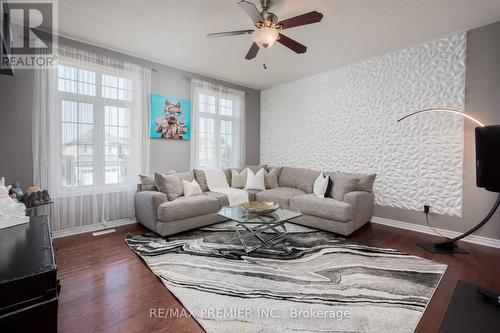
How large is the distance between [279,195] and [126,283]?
8.00 ft

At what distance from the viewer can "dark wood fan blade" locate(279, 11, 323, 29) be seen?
198 centimetres

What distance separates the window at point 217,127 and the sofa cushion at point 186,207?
Result: 1.21 meters

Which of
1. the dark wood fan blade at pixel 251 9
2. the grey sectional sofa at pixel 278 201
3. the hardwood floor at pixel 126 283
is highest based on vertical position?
the dark wood fan blade at pixel 251 9

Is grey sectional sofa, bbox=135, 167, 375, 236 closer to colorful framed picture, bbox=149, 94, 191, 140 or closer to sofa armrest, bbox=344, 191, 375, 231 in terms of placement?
sofa armrest, bbox=344, 191, 375, 231

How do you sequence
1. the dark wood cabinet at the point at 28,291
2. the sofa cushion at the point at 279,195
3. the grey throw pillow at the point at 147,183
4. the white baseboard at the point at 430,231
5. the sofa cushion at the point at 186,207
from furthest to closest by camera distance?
the sofa cushion at the point at 279,195, the grey throw pillow at the point at 147,183, the sofa cushion at the point at 186,207, the white baseboard at the point at 430,231, the dark wood cabinet at the point at 28,291

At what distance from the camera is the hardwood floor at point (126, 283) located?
1.56m

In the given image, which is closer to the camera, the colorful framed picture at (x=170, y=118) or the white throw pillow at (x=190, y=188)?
the white throw pillow at (x=190, y=188)

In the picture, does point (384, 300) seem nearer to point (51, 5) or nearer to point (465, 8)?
point (465, 8)

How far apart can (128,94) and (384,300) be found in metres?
4.07

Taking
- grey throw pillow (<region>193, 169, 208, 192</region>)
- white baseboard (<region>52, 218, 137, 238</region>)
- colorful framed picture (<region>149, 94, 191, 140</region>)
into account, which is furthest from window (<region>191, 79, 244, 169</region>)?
white baseboard (<region>52, 218, 137, 238</region>)

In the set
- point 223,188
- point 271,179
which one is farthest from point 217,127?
point 271,179

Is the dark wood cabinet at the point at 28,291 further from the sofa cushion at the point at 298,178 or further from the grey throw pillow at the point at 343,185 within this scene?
the sofa cushion at the point at 298,178

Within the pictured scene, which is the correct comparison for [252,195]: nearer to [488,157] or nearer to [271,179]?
[271,179]

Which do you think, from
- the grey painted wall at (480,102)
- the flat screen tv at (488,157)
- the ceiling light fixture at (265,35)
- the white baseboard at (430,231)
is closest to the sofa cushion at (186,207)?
the ceiling light fixture at (265,35)
